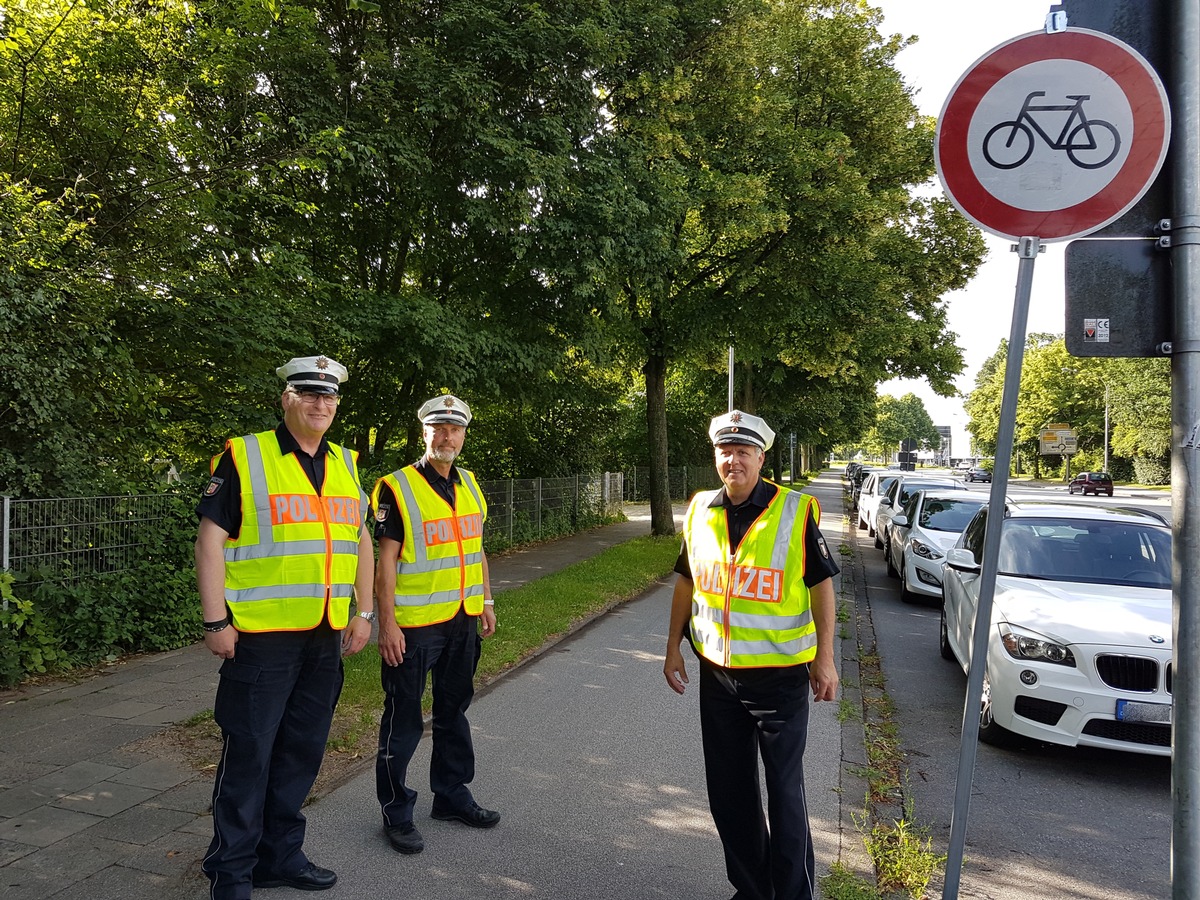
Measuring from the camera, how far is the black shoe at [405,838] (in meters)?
3.51

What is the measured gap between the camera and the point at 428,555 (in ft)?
12.3

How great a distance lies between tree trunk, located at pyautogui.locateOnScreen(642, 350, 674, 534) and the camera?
1683 cm

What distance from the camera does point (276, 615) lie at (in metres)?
3.08

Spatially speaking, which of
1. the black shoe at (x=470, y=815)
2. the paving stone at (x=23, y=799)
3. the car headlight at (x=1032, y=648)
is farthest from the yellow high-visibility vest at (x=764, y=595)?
the paving stone at (x=23, y=799)

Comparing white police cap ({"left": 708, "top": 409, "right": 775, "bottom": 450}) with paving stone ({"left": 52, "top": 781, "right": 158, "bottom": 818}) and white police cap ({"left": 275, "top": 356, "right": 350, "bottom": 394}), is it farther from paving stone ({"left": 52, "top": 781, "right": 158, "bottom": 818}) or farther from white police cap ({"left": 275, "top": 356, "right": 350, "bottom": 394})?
paving stone ({"left": 52, "top": 781, "right": 158, "bottom": 818})

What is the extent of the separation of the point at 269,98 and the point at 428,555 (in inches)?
298

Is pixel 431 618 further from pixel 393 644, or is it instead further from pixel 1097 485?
pixel 1097 485

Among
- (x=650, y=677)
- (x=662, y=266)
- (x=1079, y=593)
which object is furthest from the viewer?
(x=662, y=266)

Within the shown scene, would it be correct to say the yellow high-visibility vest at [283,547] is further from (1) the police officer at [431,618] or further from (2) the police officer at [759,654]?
(2) the police officer at [759,654]

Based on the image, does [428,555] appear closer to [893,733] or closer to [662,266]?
[893,733]

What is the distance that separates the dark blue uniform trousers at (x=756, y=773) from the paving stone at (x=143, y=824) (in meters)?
2.48

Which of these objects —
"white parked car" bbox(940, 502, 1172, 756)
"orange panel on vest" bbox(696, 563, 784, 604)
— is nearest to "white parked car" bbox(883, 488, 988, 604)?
"white parked car" bbox(940, 502, 1172, 756)

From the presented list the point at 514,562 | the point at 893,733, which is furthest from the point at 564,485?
the point at 893,733

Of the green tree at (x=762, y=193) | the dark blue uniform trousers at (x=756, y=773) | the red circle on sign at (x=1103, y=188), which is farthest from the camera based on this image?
the green tree at (x=762, y=193)
